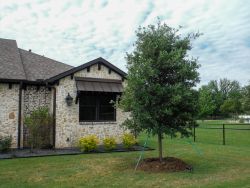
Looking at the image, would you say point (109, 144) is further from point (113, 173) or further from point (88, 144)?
point (113, 173)

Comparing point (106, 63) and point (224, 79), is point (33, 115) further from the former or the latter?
point (224, 79)

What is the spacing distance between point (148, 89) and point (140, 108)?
2.27 ft

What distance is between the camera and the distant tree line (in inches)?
1725

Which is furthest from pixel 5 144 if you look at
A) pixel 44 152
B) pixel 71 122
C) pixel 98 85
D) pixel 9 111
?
pixel 98 85

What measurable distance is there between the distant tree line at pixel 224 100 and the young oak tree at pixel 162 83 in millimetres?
1001

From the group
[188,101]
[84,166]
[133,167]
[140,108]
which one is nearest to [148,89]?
[140,108]

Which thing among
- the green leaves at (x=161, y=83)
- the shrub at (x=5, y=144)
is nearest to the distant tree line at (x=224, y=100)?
the green leaves at (x=161, y=83)

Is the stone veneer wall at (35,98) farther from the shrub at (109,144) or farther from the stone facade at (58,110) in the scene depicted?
the shrub at (109,144)

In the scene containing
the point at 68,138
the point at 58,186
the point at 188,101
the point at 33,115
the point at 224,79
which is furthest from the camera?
the point at 224,79

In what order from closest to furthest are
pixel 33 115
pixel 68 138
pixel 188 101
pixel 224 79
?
pixel 188 101, pixel 33 115, pixel 68 138, pixel 224 79

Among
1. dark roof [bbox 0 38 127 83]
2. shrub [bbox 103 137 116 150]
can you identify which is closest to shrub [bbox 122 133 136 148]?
shrub [bbox 103 137 116 150]

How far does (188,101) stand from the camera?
10.5 m

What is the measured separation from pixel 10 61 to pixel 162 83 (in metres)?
10.1

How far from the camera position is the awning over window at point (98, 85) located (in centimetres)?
1625
